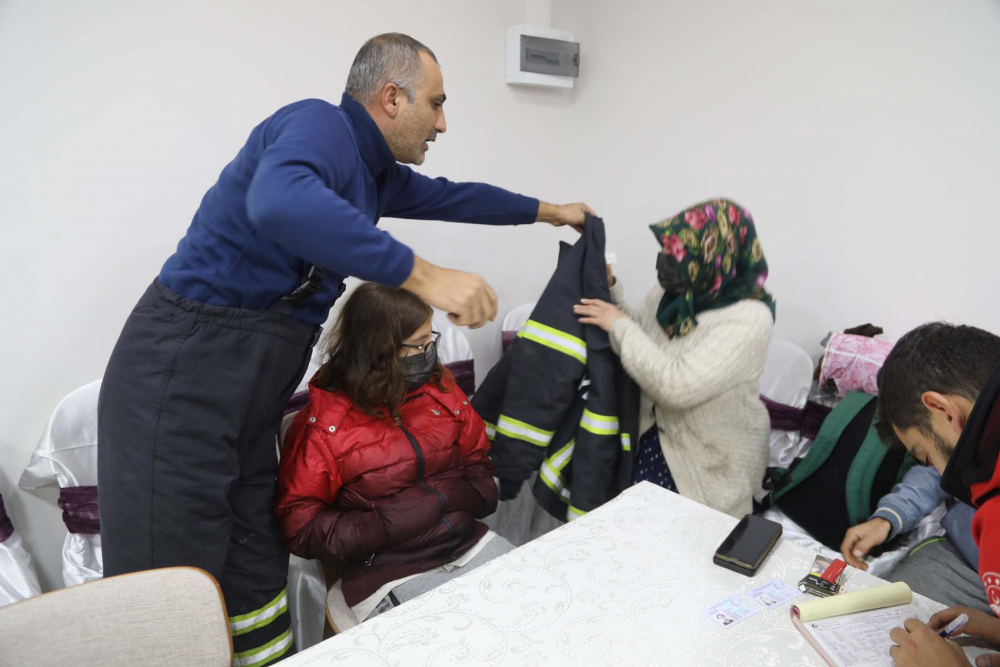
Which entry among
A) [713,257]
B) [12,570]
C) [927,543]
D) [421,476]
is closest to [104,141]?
[12,570]

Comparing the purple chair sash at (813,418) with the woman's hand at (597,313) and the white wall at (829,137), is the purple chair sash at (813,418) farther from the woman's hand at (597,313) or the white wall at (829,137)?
the woman's hand at (597,313)

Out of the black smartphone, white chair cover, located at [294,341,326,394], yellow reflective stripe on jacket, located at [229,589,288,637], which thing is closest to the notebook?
the black smartphone

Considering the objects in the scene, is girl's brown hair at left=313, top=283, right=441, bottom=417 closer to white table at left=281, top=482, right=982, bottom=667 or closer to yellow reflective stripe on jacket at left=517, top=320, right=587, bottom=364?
yellow reflective stripe on jacket at left=517, top=320, right=587, bottom=364

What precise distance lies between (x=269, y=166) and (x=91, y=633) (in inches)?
31.4

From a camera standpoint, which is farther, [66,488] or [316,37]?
[316,37]

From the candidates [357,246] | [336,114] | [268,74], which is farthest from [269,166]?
[268,74]

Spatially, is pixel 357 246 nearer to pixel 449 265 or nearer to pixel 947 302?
pixel 449 265

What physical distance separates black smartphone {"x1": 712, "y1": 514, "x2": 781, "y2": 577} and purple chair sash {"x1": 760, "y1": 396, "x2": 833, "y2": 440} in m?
A: 1.05

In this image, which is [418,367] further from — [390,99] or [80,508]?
[80,508]

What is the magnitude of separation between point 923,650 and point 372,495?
1173mm

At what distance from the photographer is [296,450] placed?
160 centimetres

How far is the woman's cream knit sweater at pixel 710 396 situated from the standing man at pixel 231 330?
675mm

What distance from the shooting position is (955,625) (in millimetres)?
980

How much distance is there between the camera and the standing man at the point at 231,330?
49.2 inches
